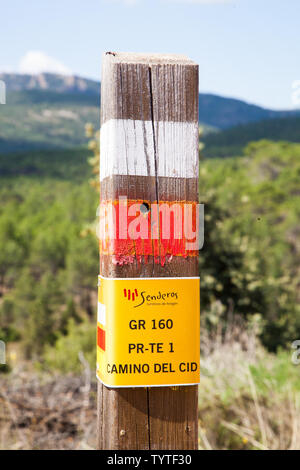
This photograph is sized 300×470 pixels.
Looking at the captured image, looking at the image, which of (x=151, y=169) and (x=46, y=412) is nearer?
(x=151, y=169)

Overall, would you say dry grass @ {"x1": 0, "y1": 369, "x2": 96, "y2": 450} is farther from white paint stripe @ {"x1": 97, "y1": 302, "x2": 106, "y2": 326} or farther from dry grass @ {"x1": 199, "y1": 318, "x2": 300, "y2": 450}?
white paint stripe @ {"x1": 97, "y1": 302, "x2": 106, "y2": 326}

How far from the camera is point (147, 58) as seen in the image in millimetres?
1378

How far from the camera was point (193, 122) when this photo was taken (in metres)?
1.36

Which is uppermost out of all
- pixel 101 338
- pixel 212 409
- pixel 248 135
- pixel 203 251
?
pixel 248 135

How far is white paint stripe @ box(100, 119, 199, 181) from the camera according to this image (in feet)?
4.35

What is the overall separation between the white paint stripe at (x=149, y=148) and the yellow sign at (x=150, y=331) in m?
0.28

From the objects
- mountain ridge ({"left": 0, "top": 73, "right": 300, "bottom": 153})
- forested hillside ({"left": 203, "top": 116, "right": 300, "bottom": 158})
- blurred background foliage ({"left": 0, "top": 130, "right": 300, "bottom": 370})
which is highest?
mountain ridge ({"left": 0, "top": 73, "right": 300, "bottom": 153})

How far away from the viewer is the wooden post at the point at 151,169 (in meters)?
1.32

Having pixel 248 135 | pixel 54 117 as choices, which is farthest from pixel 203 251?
pixel 54 117

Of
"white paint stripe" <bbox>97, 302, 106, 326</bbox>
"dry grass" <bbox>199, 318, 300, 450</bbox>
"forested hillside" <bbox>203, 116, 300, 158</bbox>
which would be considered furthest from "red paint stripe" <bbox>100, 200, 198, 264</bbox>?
"forested hillside" <bbox>203, 116, 300, 158</bbox>

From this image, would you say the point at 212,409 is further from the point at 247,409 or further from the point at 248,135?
the point at 248,135

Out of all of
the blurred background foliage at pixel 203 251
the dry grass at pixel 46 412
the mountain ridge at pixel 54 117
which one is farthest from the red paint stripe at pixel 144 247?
the mountain ridge at pixel 54 117

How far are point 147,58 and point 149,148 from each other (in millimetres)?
244

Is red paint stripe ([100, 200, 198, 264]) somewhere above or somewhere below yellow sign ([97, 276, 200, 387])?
above
